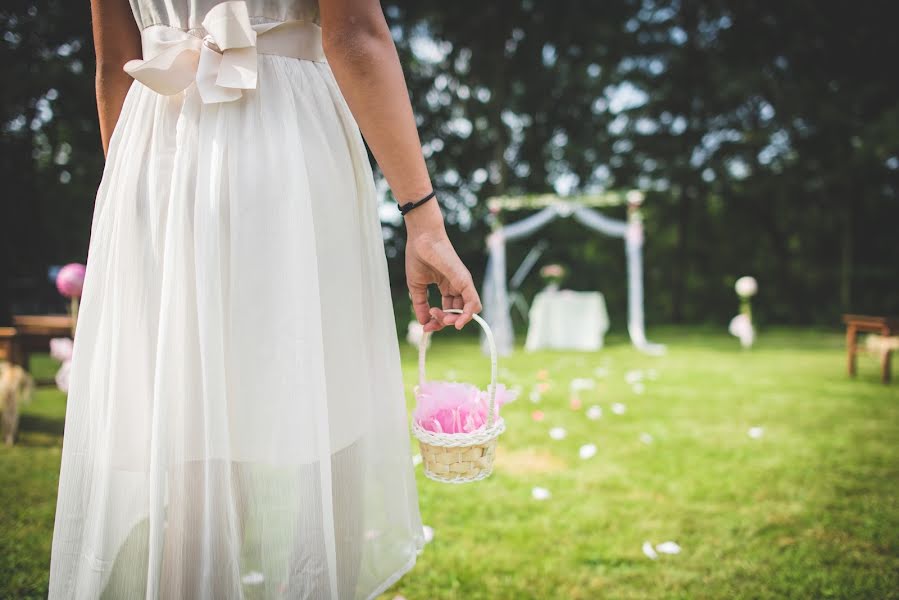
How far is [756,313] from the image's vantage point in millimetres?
12906

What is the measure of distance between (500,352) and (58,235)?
936cm

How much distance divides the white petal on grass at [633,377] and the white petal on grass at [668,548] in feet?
11.6

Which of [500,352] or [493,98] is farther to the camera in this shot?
[493,98]

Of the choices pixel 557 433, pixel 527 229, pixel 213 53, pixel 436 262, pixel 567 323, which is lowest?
pixel 557 433

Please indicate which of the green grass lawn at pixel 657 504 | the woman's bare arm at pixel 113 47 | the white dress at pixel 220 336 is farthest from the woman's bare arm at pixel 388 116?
the green grass lawn at pixel 657 504

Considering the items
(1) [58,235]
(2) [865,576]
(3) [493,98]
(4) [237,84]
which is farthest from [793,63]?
(1) [58,235]

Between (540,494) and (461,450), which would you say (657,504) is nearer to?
(540,494)

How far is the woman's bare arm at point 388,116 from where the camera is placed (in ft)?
2.83

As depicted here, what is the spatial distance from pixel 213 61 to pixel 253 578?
85cm

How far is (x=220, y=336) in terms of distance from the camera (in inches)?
35.0

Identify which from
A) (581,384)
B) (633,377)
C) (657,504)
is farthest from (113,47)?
(633,377)

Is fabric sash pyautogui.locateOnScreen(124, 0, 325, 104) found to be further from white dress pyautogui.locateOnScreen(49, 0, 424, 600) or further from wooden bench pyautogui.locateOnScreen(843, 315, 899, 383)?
wooden bench pyautogui.locateOnScreen(843, 315, 899, 383)

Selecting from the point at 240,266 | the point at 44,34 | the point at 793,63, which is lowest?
the point at 240,266

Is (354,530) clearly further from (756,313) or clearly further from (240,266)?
(756,313)
